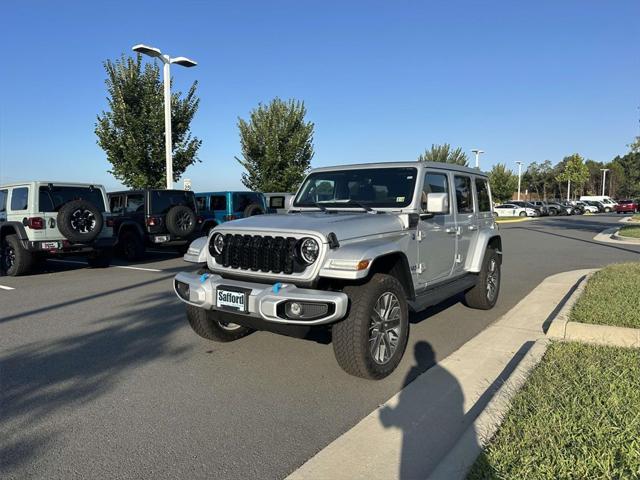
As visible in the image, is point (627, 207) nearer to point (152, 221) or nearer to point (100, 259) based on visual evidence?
point (152, 221)

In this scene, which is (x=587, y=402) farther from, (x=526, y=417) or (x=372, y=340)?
(x=372, y=340)

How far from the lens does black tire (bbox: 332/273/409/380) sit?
376 centimetres

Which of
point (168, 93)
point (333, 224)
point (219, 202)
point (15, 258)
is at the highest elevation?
point (168, 93)

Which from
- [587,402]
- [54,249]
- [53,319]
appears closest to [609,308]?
[587,402]

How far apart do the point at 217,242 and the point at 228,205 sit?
33.5ft

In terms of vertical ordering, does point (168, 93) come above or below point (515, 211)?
above

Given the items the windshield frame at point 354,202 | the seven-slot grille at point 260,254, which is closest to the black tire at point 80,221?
the windshield frame at point 354,202

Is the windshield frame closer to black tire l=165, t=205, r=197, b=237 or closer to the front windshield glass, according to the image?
the front windshield glass

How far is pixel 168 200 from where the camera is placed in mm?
12547

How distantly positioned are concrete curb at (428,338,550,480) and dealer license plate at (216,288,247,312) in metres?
1.87

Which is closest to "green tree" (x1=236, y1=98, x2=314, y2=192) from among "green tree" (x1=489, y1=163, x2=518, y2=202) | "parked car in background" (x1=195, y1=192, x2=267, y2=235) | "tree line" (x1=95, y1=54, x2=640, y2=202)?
"tree line" (x1=95, y1=54, x2=640, y2=202)

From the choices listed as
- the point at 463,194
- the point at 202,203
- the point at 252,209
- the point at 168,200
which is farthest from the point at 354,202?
the point at 202,203

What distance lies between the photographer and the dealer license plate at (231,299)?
3850 mm

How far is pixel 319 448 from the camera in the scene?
302cm
